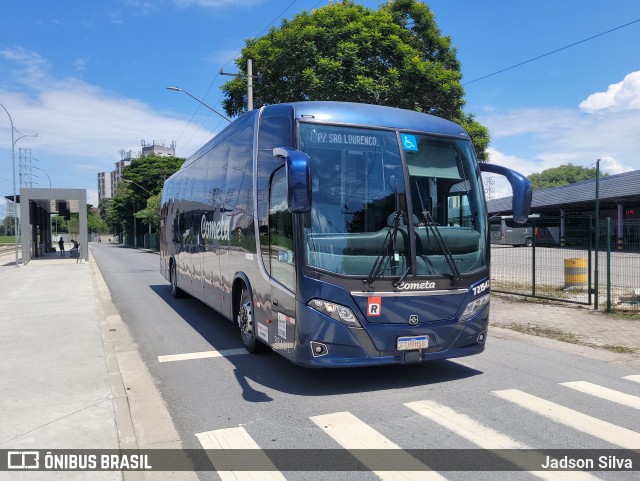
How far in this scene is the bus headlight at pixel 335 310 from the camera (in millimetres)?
5352

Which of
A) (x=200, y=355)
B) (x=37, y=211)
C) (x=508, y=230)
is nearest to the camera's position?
(x=200, y=355)

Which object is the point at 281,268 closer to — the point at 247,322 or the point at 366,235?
the point at 366,235

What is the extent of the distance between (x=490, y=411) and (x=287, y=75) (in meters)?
17.4

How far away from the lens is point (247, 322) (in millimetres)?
7375

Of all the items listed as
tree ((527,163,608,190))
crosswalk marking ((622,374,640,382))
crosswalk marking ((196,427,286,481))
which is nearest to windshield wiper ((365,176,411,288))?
crosswalk marking ((196,427,286,481))

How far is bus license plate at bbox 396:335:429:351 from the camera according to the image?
5523mm

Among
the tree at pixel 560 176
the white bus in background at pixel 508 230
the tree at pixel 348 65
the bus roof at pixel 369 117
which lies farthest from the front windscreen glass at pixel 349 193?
the tree at pixel 560 176

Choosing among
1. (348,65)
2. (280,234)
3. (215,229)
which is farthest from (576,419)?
(348,65)

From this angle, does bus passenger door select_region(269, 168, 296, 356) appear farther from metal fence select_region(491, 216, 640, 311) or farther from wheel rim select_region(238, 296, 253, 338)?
metal fence select_region(491, 216, 640, 311)

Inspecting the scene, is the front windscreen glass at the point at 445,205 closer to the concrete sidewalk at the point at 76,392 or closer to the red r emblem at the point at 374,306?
the red r emblem at the point at 374,306

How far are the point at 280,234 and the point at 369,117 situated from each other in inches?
67.2

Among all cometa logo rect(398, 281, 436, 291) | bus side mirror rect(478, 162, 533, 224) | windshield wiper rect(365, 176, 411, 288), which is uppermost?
bus side mirror rect(478, 162, 533, 224)

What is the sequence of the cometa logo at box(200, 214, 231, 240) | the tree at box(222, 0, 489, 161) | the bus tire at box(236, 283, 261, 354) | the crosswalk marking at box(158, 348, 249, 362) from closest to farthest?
the bus tire at box(236, 283, 261, 354) → the crosswalk marking at box(158, 348, 249, 362) → the cometa logo at box(200, 214, 231, 240) → the tree at box(222, 0, 489, 161)

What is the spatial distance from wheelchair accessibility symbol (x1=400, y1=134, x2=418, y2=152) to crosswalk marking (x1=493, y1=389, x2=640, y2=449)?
9.52ft
